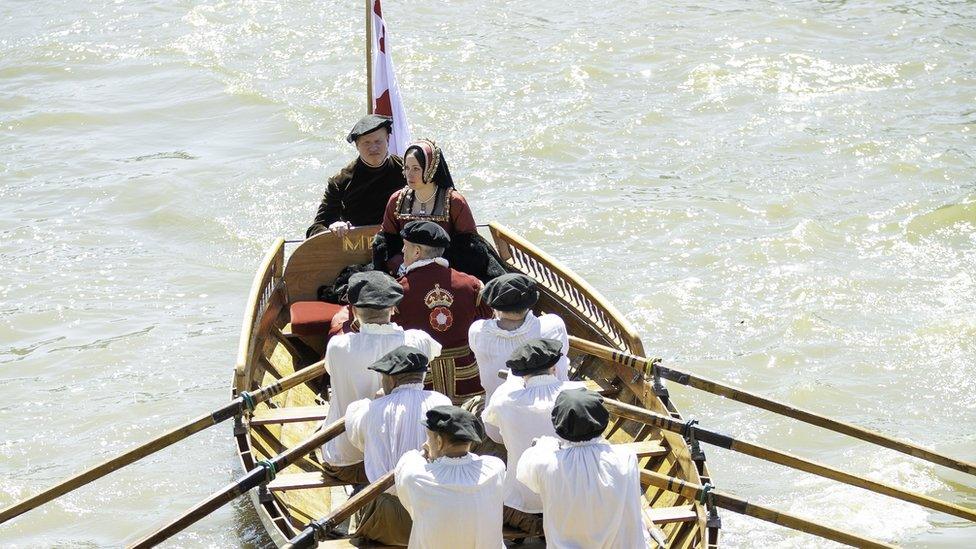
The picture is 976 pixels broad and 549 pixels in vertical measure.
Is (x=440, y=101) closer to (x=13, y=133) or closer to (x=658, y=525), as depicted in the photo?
(x=13, y=133)

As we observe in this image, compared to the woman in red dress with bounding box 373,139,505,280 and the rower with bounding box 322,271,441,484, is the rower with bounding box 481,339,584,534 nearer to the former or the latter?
the rower with bounding box 322,271,441,484

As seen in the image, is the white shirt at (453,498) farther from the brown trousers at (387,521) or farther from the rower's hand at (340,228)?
the rower's hand at (340,228)

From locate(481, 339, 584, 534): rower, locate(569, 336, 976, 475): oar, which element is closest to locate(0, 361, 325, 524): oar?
locate(481, 339, 584, 534): rower

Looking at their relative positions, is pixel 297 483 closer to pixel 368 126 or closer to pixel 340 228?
pixel 340 228

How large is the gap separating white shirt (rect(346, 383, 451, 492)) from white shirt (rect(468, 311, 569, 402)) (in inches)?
25.0

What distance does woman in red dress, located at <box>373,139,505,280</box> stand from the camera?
23.0ft

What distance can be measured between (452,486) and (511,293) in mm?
1262

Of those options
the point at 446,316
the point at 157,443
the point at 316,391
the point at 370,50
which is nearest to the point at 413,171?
the point at 446,316

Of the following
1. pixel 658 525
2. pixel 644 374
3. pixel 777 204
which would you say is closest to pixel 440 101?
pixel 777 204

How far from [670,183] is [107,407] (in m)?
6.84

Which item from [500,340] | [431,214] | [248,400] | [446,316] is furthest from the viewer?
[431,214]

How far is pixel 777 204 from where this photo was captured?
41.9 ft

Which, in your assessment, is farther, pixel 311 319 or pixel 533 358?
pixel 311 319

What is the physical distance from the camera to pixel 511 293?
5.50 metres
